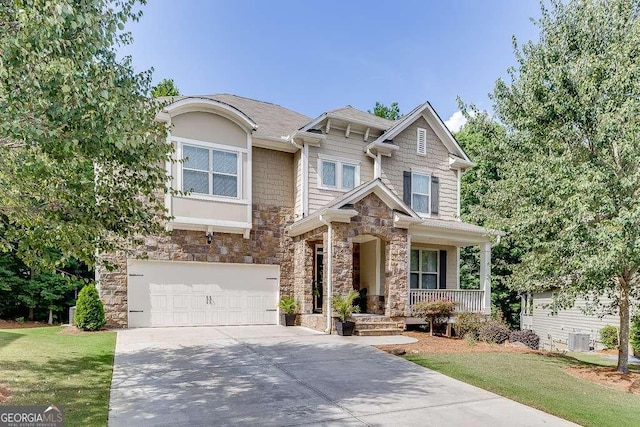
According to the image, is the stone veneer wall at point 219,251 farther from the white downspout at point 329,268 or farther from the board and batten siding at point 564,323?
the board and batten siding at point 564,323

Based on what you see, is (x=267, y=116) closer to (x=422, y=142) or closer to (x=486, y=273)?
(x=422, y=142)

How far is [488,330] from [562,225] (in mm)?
5070

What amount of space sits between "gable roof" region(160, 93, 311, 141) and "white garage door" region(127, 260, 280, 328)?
4625mm

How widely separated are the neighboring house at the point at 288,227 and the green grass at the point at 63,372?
8.35 feet

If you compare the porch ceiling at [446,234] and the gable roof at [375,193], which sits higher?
the gable roof at [375,193]

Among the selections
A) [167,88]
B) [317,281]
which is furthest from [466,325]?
[167,88]

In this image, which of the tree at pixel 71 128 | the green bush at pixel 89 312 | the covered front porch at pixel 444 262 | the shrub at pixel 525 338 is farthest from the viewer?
the covered front porch at pixel 444 262

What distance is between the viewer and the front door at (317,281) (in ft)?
46.9

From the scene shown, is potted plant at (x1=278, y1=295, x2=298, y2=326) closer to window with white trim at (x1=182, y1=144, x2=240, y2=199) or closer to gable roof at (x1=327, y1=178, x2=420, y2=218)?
gable roof at (x1=327, y1=178, x2=420, y2=218)

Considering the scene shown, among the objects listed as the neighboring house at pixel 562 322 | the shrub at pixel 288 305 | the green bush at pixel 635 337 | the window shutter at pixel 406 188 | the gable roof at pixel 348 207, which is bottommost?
the neighboring house at pixel 562 322

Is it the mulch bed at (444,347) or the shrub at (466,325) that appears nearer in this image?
the mulch bed at (444,347)

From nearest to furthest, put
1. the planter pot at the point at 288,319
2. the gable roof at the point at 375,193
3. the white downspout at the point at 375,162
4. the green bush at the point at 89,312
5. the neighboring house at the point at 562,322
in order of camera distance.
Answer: the green bush at the point at 89,312 < the gable roof at the point at 375,193 < the planter pot at the point at 288,319 < the white downspout at the point at 375,162 < the neighboring house at the point at 562,322

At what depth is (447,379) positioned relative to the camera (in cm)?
737

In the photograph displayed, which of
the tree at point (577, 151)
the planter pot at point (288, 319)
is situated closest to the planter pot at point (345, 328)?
the planter pot at point (288, 319)
